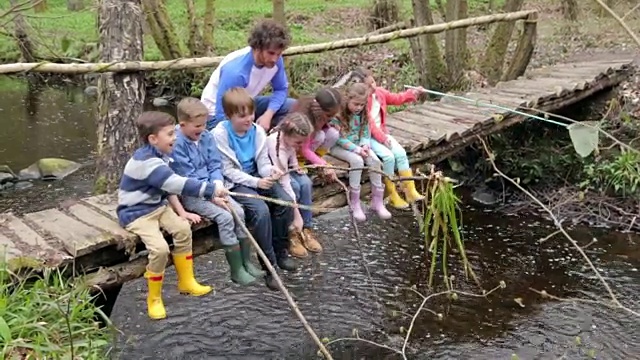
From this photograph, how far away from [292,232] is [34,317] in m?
1.47

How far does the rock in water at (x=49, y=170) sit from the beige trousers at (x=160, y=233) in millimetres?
4781

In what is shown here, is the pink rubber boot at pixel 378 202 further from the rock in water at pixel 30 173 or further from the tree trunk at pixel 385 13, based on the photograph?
the tree trunk at pixel 385 13

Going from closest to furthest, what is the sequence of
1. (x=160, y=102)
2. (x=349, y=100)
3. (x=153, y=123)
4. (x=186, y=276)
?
(x=153, y=123), (x=186, y=276), (x=349, y=100), (x=160, y=102)

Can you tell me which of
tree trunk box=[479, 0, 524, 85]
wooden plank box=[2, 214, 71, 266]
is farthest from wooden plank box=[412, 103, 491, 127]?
wooden plank box=[2, 214, 71, 266]

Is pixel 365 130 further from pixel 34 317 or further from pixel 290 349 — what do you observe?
pixel 34 317

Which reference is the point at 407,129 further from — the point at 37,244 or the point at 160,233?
the point at 37,244

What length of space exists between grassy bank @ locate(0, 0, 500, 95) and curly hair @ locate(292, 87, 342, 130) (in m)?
3.51

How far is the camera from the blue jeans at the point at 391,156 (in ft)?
14.9

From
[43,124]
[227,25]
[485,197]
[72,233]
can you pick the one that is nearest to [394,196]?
[72,233]

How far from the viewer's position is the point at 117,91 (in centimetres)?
457

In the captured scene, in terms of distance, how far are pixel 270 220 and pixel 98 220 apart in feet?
3.05

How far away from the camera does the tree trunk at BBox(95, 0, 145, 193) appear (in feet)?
15.0

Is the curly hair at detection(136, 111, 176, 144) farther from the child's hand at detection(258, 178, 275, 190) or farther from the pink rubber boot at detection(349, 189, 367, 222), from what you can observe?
the pink rubber boot at detection(349, 189, 367, 222)

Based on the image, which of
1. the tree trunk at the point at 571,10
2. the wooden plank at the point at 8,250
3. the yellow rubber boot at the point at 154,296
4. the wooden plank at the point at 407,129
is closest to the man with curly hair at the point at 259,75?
the yellow rubber boot at the point at 154,296
